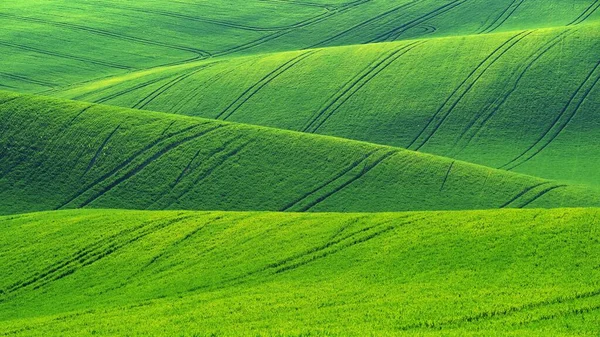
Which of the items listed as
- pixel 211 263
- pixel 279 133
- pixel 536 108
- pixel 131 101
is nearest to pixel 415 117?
pixel 536 108

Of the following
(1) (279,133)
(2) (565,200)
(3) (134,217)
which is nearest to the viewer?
(3) (134,217)

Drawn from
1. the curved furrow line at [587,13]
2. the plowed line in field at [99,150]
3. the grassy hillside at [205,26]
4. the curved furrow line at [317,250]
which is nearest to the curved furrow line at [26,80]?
the grassy hillside at [205,26]

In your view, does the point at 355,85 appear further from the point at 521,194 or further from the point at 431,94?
the point at 521,194

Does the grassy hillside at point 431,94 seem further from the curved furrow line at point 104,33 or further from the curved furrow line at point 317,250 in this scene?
the curved furrow line at point 317,250

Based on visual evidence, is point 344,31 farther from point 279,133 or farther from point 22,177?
point 22,177

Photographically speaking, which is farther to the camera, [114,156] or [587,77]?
[587,77]

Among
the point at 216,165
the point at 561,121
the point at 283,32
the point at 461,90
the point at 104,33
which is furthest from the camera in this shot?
the point at 283,32

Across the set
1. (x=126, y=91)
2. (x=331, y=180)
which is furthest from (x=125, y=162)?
(x=126, y=91)
